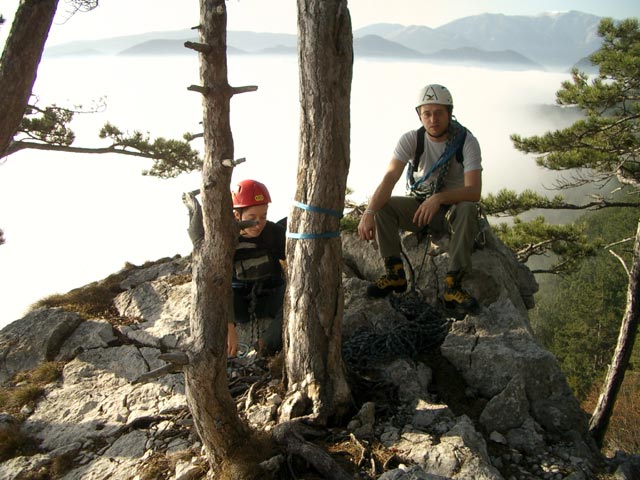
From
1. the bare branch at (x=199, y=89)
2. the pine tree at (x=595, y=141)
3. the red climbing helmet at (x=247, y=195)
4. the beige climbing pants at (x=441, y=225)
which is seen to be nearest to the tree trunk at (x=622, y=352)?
the pine tree at (x=595, y=141)

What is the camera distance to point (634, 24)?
11.0 meters

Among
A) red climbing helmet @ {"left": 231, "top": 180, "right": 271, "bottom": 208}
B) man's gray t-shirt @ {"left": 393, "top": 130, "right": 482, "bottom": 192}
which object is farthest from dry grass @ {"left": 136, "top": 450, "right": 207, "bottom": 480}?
man's gray t-shirt @ {"left": 393, "top": 130, "right": 482, "bottom": 192}

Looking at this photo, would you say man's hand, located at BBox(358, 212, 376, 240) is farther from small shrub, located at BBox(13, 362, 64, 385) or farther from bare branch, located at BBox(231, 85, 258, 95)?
small shrub, located at BBox(13, 362, 64, 385)

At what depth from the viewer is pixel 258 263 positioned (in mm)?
5594

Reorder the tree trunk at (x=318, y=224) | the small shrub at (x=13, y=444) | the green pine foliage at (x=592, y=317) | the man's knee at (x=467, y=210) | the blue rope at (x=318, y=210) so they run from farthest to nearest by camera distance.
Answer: the green pine foliage at (x=592, y=317) < the man's knee at (x=467, y=210) < the small shrub at (x=13, y=444) < the blue rope at (x=318, y=210) < the tree trunk at (x=318, y=224)

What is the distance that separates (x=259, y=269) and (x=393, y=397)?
1999mm

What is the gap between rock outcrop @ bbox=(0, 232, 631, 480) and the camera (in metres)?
4.07

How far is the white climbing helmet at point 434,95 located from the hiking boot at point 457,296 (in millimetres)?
1830

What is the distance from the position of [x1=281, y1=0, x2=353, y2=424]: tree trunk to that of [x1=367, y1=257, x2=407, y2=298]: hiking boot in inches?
65.1

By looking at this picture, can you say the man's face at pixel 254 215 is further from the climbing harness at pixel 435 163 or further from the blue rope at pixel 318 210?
the climbing harness at pixel 435 163

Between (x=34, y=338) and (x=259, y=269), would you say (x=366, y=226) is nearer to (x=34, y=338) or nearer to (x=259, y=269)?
(x=259, y=269)

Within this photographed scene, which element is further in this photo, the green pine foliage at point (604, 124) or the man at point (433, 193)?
the green pine foliage at point (604, 124)

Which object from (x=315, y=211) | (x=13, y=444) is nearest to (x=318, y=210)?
(x=315, y=211)

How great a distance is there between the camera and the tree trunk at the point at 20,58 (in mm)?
5426
